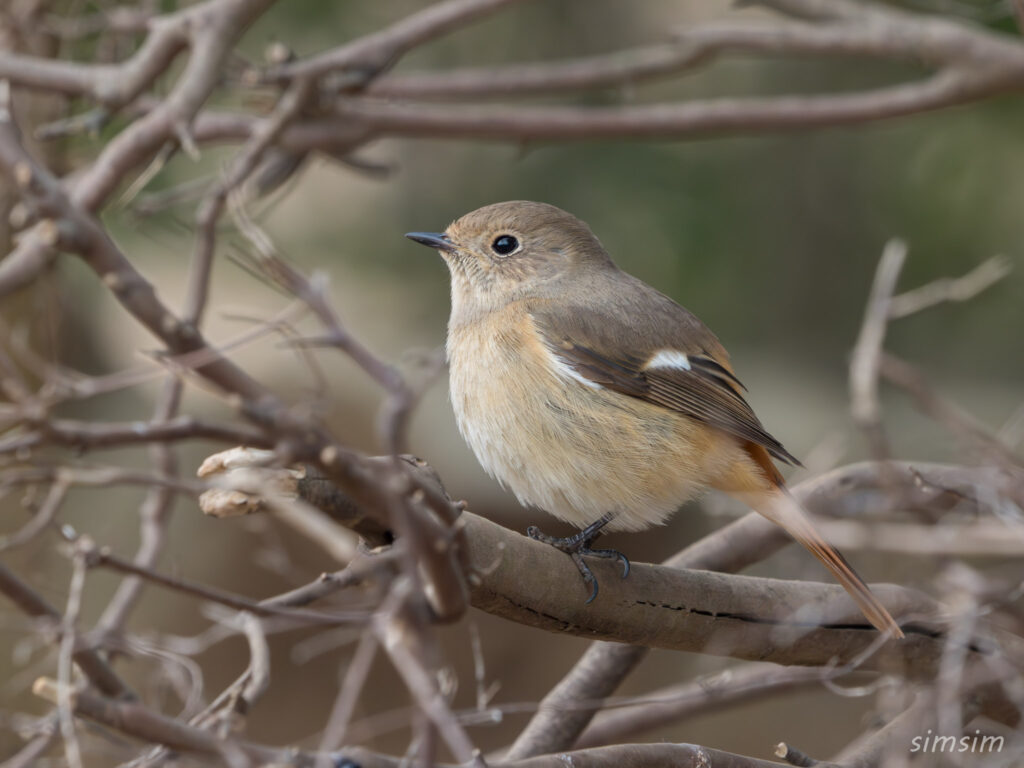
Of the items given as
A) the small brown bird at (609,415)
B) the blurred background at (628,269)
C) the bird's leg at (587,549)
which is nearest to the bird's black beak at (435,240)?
the small brown bird at (609,415)

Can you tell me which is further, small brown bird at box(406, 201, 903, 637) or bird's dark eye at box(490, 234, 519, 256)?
bird's dark eye at box(490, 234, 519, 256)

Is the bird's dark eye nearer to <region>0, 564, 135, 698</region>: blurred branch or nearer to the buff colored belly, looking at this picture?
the buff colored belly

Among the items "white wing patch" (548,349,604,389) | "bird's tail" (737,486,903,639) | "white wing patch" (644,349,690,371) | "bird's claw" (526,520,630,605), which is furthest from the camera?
"white wing patch" (644,349,690,371)

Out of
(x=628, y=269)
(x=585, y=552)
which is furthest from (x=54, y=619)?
(x=628, y=269)

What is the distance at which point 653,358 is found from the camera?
3.66 metres

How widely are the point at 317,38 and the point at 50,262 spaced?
2.81 meters

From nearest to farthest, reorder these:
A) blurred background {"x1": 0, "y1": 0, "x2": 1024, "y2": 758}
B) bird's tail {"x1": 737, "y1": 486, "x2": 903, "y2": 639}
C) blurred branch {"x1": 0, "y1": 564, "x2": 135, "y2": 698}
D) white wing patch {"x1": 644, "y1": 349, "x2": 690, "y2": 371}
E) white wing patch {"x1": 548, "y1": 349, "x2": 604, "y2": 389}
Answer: blurred branch {"x1": 0, "y1": 564, "x2": 135, "y2": 698}, bird's tail {"x1": 737, "y1": 486, "x2": 903, "y2": 639}, white wing patch {"x1": 548, "y1": 349, "x2": 604, "y2": 389}, white wing patch {"x1": 644, "y1": 349, "x2": 690, "y2": 371}, blurred background {"x1": 0, "y1": 0, "x2": 1024, "y2": 758}

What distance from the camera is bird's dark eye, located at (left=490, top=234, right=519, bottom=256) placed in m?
4.10

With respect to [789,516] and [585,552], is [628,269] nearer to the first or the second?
[789,516]

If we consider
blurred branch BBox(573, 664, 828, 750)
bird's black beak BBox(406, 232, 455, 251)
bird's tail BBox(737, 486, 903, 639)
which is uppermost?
bird's black beak BBox(406, 232, 455, 251)

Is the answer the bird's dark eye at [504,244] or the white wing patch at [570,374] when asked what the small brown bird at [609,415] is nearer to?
the white wing patch at [570,374]

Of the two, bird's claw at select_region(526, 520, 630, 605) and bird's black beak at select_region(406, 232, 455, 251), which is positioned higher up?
bird's black beak at select_region(406, 232, 455, 251)

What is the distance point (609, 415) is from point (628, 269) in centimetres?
299

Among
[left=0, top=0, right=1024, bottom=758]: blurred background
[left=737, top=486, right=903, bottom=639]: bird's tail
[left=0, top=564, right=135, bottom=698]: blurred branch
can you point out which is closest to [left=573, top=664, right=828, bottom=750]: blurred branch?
[left=737, top=486, right=903, bottom=639]: bird's tail
